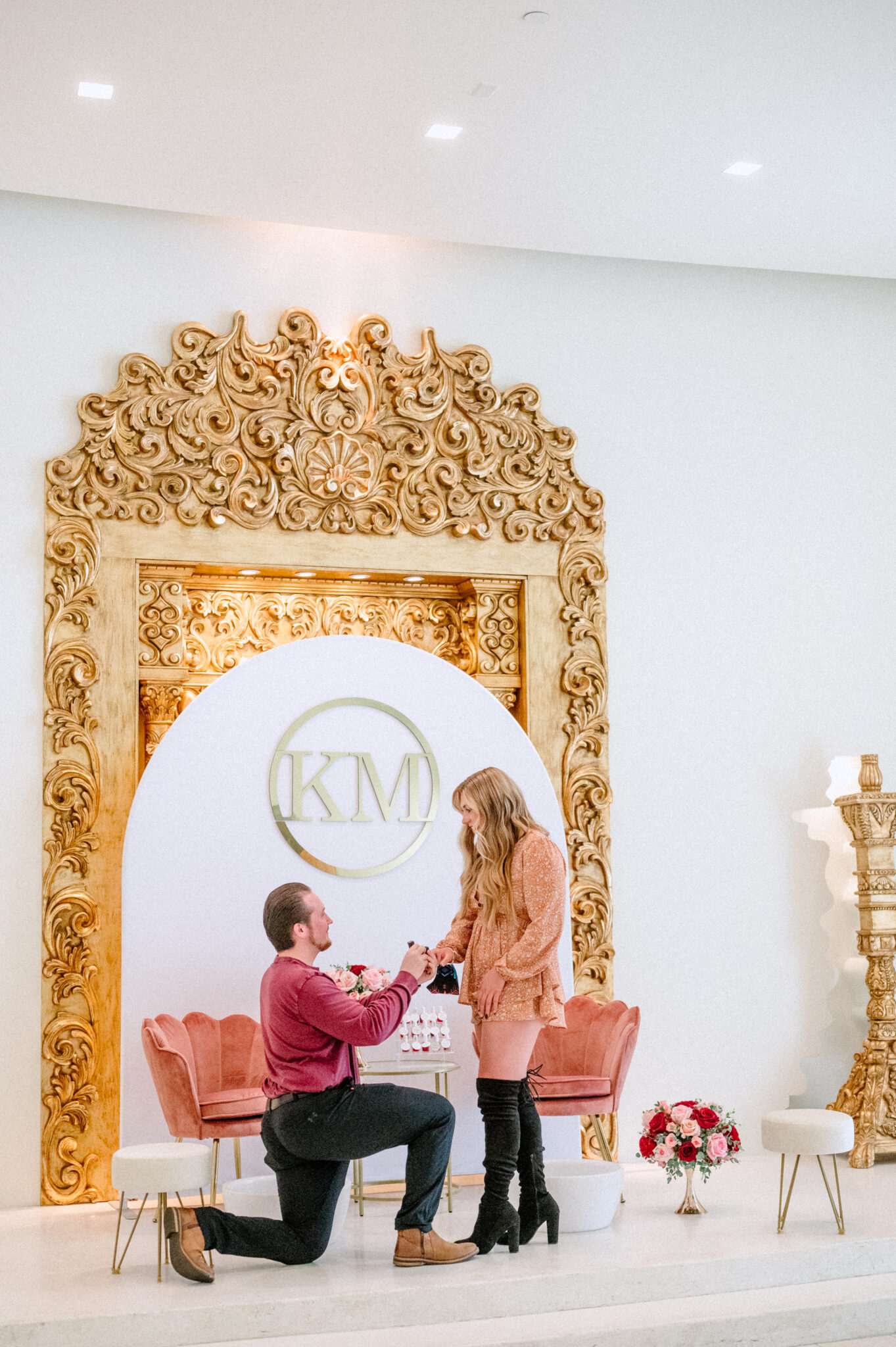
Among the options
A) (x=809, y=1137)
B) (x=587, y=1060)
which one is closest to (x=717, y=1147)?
(x=809, y=1137)

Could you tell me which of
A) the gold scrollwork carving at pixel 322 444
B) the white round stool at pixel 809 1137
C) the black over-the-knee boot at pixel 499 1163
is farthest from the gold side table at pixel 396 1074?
the gold scrollwork carving at pixel 322 444

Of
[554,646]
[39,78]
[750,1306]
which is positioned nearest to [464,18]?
[39,78]

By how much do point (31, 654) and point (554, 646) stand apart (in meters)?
2.44

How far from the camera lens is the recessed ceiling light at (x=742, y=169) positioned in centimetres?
582

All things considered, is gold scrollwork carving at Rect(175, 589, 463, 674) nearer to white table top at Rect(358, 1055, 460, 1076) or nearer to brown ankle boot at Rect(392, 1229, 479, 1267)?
white table top at Rect(358, 1055, 460, 1076)

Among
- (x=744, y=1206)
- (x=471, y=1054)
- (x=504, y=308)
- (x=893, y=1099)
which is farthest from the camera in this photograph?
(x=504, y=308)

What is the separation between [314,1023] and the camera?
4.39 meters

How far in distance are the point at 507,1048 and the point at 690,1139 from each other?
1089mm

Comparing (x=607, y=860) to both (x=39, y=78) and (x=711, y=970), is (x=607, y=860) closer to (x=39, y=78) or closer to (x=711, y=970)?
(x=711, y=970)

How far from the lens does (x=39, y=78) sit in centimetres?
505

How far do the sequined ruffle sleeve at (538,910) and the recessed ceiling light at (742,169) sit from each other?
10.0ft

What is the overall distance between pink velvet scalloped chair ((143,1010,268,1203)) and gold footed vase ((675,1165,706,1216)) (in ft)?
5.42

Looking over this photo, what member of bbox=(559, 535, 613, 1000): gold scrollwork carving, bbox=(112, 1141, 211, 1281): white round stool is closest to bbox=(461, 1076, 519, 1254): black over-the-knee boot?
bbox=(112, 1141, 211, 1281): white round stool

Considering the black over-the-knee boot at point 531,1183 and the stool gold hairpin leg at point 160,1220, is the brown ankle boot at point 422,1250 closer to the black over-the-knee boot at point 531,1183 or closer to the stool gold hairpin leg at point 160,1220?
the black over-the-knee boot at point 531,1183
